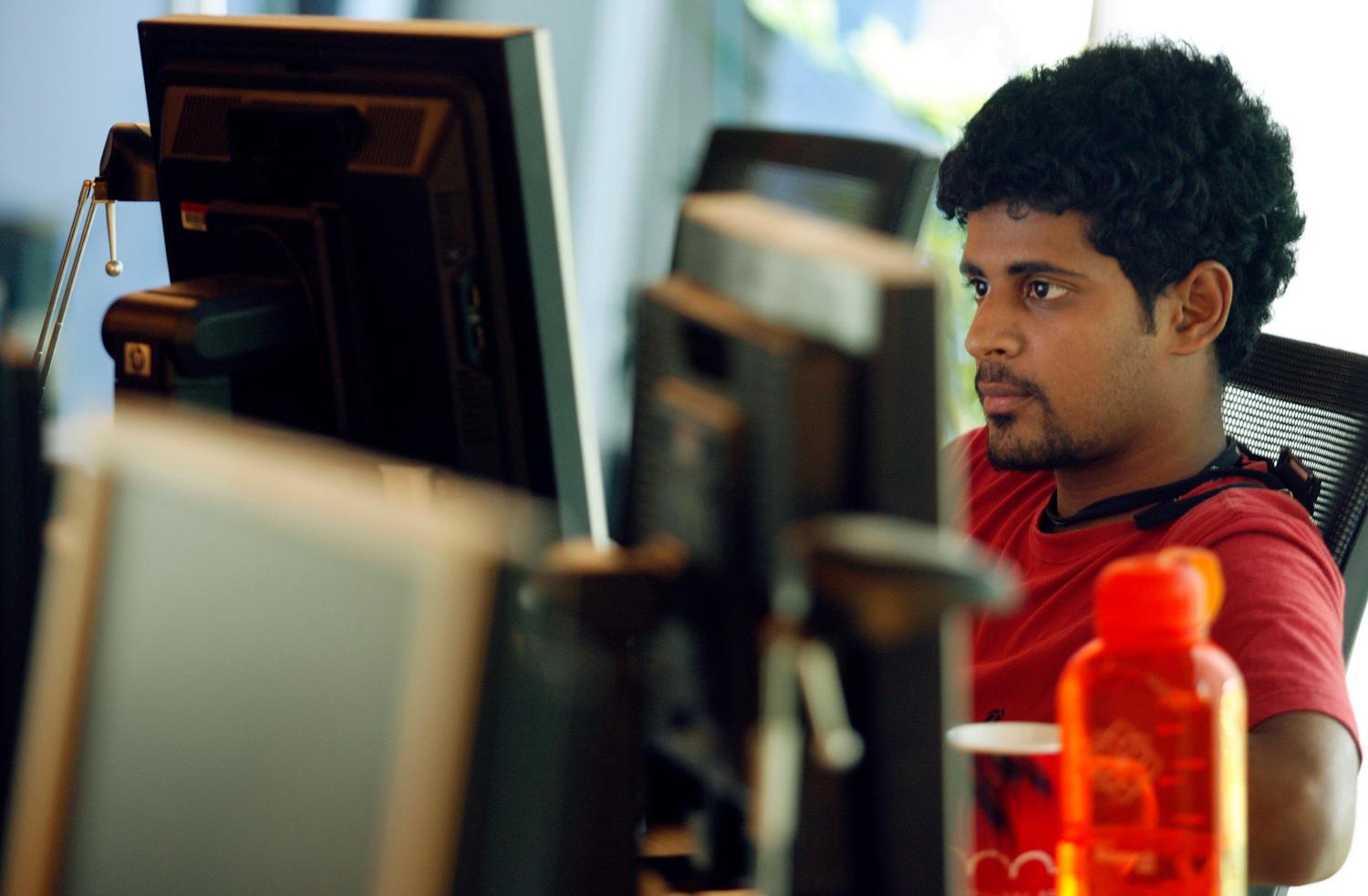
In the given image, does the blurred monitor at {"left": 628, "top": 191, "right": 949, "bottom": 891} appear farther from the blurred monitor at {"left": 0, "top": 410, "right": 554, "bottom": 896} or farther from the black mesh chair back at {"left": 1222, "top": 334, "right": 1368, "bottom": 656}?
the black mesh chair back at {"left": 1222, "top": 334, "right": 1368, "bottom": 656}

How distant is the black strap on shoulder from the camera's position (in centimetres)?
128

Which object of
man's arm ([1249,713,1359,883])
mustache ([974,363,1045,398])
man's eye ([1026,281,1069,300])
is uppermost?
man's eye ([1026,281,1069,300])

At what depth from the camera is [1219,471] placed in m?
1.31

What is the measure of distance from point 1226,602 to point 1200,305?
0.38m

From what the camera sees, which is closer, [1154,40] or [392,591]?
[392,591]

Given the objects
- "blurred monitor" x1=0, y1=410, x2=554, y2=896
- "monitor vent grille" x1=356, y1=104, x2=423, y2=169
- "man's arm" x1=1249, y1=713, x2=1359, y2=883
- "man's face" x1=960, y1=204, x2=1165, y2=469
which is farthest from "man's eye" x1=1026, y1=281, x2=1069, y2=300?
"blurred monitor" x1=0, y1=410, x2=554, y2=896

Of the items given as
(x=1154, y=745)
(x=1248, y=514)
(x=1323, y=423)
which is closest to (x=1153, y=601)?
(x=1154, y=745)

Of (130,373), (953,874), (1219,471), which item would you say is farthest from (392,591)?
(1219,471)

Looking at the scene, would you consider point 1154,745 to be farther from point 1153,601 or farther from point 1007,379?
point 1007,379

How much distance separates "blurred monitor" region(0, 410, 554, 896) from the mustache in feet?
2.86

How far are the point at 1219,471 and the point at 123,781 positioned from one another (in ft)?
3.21

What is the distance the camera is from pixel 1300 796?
3.20ft

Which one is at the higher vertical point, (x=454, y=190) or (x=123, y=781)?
(x=454, y=190)

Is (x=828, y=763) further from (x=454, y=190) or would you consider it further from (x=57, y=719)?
(x=454, y=190)
